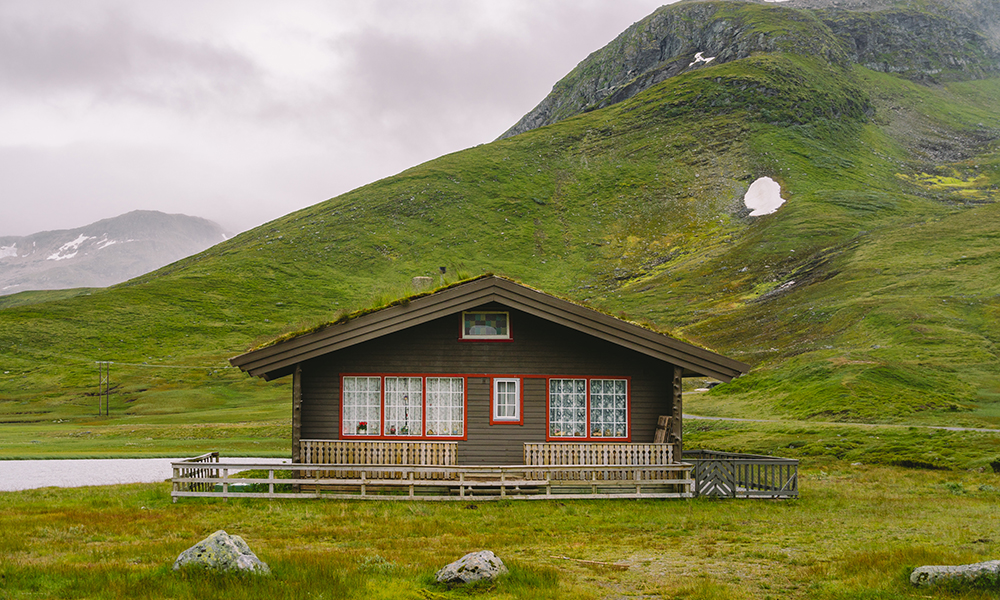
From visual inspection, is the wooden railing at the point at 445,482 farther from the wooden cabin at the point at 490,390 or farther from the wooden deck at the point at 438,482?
the wooden cabin at the point at 490,390

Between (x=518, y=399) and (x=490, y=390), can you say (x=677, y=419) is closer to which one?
(x=518, y=399)

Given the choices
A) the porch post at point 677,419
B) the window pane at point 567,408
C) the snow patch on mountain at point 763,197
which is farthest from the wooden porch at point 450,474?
the snow patch on mountain at point 763,197

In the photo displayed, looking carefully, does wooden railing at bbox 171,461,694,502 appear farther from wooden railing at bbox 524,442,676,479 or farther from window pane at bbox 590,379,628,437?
window pane at bbox 590,379,628,437

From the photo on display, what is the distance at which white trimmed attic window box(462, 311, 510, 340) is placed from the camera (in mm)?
22938

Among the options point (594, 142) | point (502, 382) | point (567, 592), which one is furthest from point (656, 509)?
point (594, 142)

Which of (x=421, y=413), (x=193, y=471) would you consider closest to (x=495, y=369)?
(x=421, y=413)

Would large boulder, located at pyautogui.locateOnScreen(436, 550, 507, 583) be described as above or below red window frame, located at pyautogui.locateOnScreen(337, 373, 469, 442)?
below

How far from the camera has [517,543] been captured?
14.0 metres

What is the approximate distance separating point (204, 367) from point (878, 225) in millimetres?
99764

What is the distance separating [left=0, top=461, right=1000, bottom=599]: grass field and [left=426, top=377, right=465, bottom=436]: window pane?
3.52 meters

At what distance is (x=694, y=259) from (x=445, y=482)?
11454 centimetres

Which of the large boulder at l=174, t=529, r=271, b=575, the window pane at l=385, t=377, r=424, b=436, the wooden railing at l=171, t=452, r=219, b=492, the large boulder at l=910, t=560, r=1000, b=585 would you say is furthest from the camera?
the window pane at l=385, t=377, r=424, b=436

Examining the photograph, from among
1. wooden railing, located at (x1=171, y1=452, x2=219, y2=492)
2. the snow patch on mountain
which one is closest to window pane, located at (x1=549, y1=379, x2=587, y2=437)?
wooden railing, located at (x1=171, y1=452, x2=219, y2=492)

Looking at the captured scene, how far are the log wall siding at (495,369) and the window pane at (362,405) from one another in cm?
25
